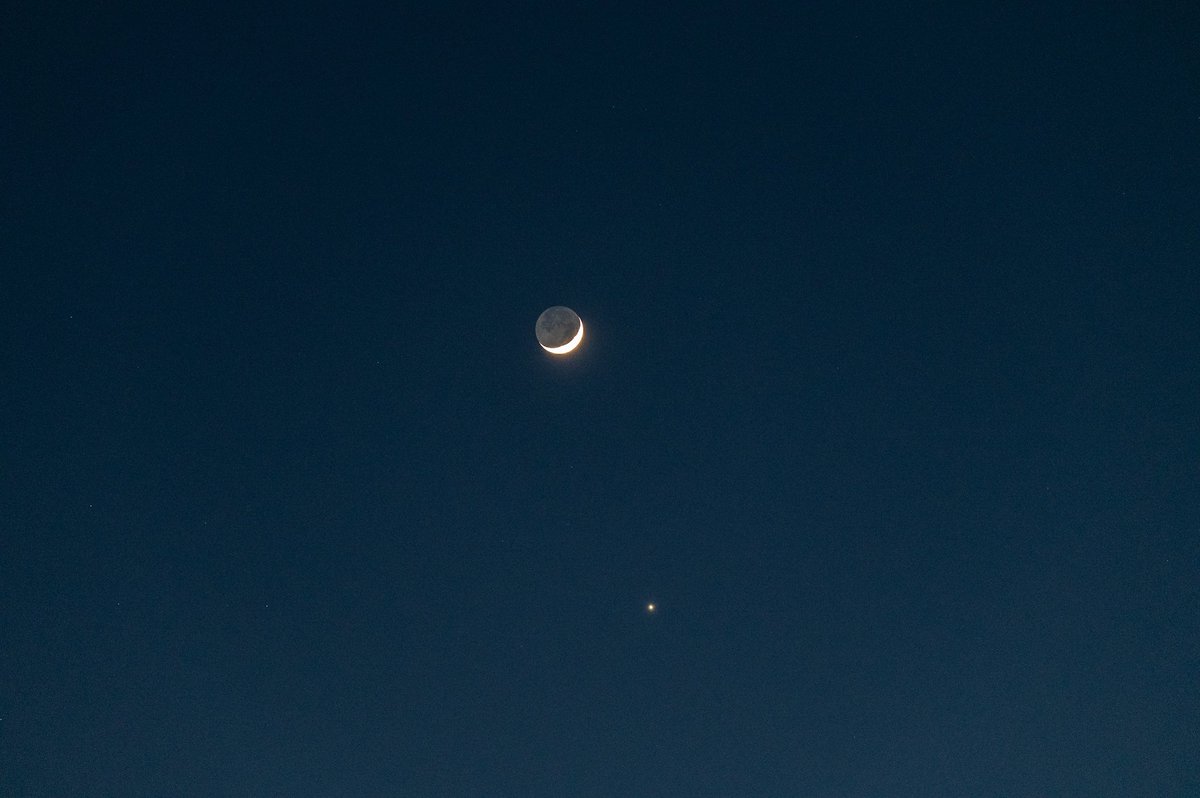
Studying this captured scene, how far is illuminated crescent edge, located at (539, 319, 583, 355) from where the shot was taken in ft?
24.1

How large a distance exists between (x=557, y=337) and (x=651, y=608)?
4.25m

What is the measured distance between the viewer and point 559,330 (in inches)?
290

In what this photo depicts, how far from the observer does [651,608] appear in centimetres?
863

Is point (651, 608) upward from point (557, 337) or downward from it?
downward

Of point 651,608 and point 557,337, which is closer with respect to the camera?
point 557,337

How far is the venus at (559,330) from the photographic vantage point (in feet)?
24.0

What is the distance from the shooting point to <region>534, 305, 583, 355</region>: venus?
7.33 m

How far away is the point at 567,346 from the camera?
7.34 m

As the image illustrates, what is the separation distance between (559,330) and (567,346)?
0.23 metres

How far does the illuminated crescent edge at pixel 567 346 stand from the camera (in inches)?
289

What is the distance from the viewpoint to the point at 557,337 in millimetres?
7320
